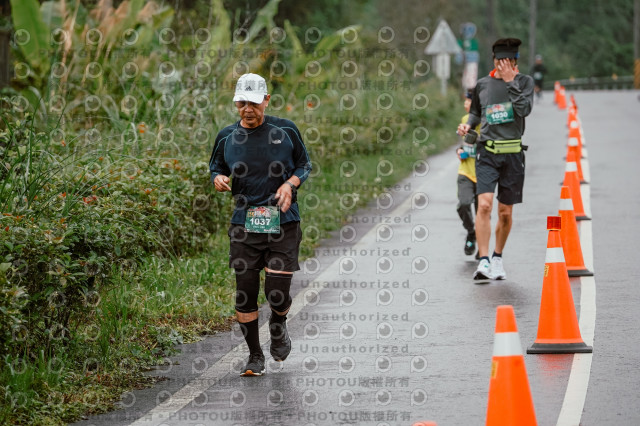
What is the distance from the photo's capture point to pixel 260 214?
26.7ft

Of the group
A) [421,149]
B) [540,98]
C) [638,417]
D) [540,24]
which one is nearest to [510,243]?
[638,417]

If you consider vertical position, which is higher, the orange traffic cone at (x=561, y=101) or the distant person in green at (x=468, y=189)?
the orange traffic cone at (x=561, y=101)

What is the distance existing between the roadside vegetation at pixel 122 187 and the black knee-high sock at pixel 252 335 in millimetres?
739

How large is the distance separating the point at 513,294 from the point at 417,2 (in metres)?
56.3

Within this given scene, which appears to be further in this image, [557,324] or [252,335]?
[557,324]

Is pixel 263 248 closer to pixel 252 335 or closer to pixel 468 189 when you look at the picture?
pixel 252 335

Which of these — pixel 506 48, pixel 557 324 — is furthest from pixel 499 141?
pixel 557 324

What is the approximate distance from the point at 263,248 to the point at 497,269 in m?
4.00

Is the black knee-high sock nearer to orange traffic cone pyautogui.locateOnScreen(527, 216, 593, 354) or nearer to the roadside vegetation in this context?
the roadside vegetation

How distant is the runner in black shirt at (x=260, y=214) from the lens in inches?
322

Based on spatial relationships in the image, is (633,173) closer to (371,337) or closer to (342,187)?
(342,187)

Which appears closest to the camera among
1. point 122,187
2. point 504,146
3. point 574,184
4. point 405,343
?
point 405,343

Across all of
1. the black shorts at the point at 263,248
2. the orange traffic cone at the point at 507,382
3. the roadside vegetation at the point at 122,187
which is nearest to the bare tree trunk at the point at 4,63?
the roadside vegetation at the point at 122,187

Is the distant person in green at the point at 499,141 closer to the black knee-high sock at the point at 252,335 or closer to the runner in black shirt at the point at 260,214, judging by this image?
the runner in black shirt at the point at 260,214
